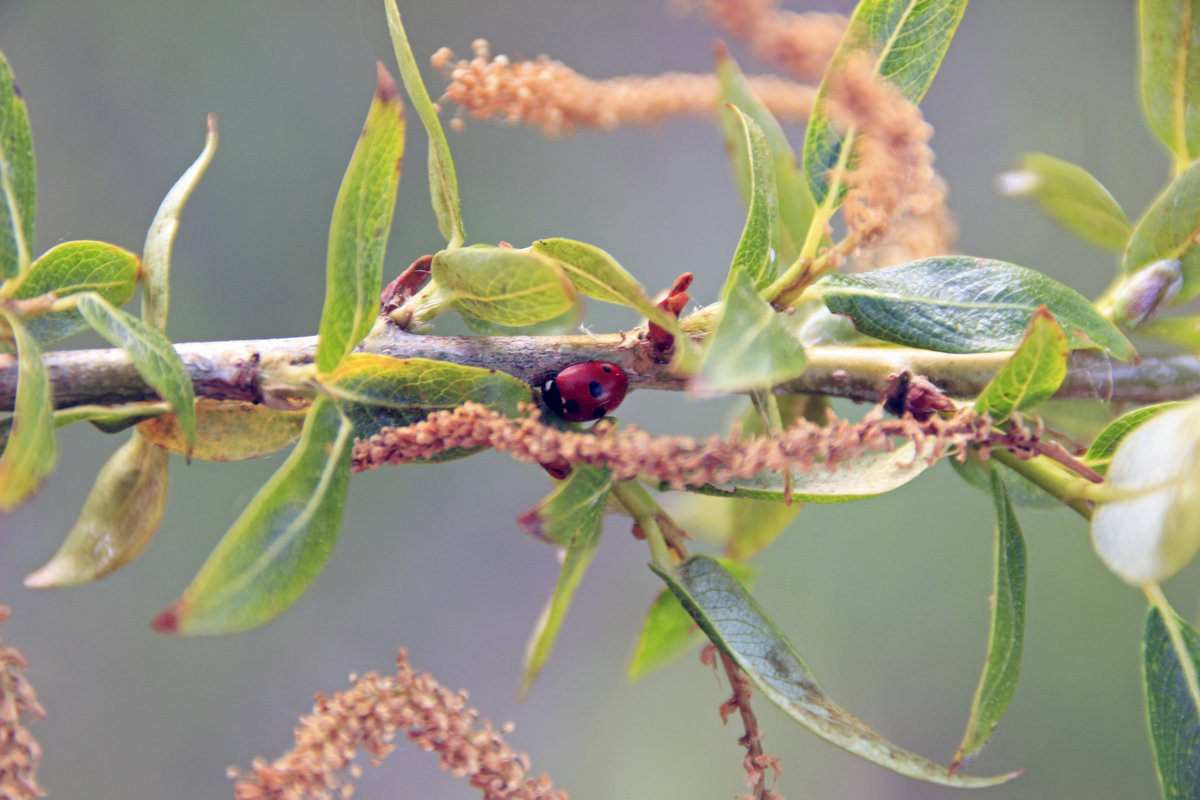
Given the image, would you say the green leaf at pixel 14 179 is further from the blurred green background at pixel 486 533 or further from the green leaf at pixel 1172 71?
the blurred green background at pixel 486 533

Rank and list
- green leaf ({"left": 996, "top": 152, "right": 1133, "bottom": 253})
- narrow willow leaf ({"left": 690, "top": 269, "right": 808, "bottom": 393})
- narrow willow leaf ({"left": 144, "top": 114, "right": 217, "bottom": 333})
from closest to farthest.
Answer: narrow willow leaf ({"left": 690, "top": 269, "right": 808, "bottom": 393})
narrow willow leaf ({"left": 144, "top": 114, "right": 217, "bottom": 333})
green leaf ({"left": 996, "top": 152, "right": 1133, "bottom": 253})

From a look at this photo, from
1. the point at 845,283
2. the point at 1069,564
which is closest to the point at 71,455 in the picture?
the point at 845,283

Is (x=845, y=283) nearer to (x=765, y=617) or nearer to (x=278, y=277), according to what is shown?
(x=765, y=617)

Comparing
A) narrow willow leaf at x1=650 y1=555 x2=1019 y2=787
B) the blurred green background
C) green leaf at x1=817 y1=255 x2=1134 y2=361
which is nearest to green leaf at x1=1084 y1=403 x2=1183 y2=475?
green leaf at x1=817 y1=255 x2=1134 y2=361

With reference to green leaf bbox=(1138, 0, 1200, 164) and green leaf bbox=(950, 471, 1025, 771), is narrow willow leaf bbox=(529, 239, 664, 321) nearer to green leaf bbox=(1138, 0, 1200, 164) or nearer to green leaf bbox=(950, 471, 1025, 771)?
green leaf bbox=(950, 471, 1025, 771)

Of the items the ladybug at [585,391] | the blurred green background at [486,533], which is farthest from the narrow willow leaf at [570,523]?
the blurred green background at [486,533]

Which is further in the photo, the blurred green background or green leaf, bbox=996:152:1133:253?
the blurred green background
